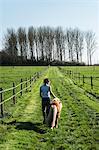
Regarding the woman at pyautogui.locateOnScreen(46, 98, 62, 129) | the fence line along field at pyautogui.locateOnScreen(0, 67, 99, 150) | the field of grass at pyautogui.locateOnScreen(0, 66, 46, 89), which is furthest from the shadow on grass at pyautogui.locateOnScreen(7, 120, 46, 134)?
the field of grass at pyautogui.locateOnScreen(0, 66, 46, 89)

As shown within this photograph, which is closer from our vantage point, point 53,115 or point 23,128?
point 23,128

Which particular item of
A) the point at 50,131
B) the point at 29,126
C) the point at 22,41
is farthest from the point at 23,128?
the point at 22,41

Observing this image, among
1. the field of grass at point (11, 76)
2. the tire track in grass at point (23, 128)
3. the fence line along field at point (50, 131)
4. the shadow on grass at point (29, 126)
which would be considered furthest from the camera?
the field of grass at point (11, 76)

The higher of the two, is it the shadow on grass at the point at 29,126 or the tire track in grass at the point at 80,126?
the tire track in grass at the point at 80,126

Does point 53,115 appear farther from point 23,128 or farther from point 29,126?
point 23,128

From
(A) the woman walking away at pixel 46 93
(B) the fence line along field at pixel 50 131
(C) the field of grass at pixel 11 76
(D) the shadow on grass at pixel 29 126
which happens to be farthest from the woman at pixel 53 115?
(C) the field of grass at pixel 11 76

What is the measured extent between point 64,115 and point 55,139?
16.7ft

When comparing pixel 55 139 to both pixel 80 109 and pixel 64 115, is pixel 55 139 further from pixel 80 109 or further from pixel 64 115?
pixel 80 109

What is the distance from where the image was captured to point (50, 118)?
523 inches

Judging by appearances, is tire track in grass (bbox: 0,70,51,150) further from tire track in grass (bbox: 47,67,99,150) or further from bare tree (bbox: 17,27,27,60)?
bare tree (bbox: 17,27,27,60)

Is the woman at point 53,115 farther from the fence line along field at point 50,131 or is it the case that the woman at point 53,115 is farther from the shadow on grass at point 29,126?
the shadow on grass at point 29,126

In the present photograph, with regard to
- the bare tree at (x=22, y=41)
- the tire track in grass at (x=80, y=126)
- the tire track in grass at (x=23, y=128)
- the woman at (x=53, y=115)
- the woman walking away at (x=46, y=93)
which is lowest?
the tire track in grass at (x=23, y=128)

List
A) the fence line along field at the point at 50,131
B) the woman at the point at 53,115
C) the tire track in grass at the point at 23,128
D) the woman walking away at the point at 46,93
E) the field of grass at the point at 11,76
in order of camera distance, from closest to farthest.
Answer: the fence line along field at the point at 50,131
the tire track in grass at the point at 23,128
the woman at the point at 53,115
the woman walking away at the point at 46,93
the field of grass at the point at 11,76

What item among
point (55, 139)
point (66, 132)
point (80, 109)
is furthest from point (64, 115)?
point (55, 139)
